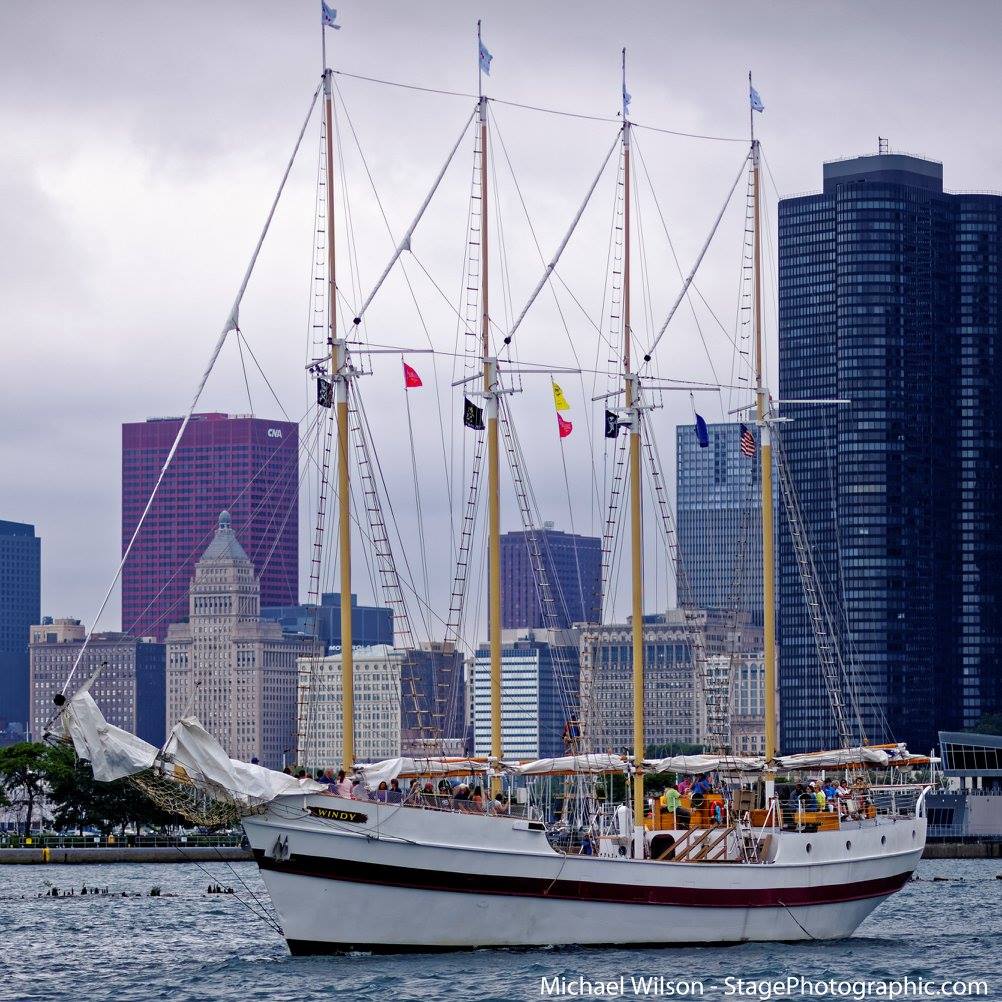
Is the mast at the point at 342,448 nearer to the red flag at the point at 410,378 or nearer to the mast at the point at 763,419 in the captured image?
the red flag at the point at 410,378

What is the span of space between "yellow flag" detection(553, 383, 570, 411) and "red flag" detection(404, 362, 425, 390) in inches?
345

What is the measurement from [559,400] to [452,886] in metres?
27.0

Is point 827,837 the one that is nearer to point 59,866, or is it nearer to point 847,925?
point 847,925

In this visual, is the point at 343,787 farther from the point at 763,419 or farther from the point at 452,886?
the point at 763,419

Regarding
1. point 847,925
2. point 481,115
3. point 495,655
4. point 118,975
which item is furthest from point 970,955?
point 481,115

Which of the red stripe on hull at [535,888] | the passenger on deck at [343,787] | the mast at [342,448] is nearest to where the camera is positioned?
the red stripe on hull at [535,888]

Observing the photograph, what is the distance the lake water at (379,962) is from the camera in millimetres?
65000

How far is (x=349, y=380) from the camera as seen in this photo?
262 ft

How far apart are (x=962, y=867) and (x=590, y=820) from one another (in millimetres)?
116603

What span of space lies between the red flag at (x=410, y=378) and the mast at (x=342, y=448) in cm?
343

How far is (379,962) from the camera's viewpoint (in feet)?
225

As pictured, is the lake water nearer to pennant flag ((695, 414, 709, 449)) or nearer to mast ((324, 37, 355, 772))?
mast ((324, 37, 355, 772))

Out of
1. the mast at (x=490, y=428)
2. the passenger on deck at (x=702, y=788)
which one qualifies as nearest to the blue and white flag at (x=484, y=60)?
the mast at (x=490, y=428)

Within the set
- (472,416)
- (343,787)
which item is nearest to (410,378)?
(472,416)
